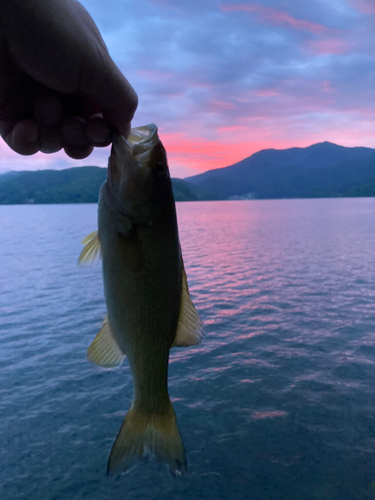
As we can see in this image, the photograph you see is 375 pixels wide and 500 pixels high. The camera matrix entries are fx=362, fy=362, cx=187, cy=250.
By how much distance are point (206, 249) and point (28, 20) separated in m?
51.5

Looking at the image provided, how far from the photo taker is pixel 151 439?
3.65m

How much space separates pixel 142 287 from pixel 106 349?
2.55ft

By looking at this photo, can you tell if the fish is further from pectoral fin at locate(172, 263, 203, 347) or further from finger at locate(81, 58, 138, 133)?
finger at locate(81, 58, 138, 133)

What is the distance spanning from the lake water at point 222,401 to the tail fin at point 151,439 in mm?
6847

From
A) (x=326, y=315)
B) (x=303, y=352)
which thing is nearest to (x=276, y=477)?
Result: (x=303, y=352)

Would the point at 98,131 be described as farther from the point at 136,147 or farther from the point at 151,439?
the point at 151,439

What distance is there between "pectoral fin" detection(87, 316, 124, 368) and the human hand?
6.60 ft

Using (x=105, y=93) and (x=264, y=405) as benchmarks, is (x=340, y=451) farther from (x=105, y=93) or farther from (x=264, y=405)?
(x=105, y=93)

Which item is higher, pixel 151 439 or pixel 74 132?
pixel 74 132

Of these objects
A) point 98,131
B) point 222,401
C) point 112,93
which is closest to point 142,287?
point 98,131

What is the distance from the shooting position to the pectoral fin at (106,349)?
3.53 m

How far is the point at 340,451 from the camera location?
413 inches

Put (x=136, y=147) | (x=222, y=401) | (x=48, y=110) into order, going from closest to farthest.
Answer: (x=136, y=147), (x=48, y=110), (x=222, y=401)

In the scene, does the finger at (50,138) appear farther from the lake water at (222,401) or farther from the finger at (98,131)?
the lake water at (222,401)
